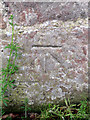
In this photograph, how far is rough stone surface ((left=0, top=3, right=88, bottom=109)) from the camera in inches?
64.2

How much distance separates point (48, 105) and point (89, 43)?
961mm

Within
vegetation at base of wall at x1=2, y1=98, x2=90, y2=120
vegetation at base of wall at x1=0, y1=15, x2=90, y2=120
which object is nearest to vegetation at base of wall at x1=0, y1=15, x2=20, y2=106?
vegetation at base of wall at x1=0, y1=15, x2=90, y2=120

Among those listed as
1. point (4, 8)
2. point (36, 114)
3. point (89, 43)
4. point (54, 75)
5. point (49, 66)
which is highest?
point (4, 8)

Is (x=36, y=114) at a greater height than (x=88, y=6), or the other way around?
(x=88, y=6)

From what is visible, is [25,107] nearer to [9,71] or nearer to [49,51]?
[9,71]

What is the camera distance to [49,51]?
1.66 m

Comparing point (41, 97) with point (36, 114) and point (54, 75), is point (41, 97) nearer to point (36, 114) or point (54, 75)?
point (36, 114)

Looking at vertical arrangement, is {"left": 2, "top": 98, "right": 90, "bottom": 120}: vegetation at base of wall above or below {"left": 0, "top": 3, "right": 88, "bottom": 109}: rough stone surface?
below

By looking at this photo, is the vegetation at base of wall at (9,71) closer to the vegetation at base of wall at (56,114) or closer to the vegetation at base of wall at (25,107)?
the vegetation at base of wall at (25,107)

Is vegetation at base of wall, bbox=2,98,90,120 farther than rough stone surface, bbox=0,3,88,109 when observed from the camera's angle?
No

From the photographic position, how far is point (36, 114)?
1678 millimetres

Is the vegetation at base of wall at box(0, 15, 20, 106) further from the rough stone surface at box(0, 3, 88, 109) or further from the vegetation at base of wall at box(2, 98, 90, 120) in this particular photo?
the vegetation at base of wall at box(2, 98, 90, 120)

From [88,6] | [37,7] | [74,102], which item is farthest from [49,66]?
[88,6]

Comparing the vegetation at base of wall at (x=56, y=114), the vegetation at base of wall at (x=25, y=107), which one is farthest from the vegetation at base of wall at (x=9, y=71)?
the vegetation at base of wall at (x=56, y=114)
